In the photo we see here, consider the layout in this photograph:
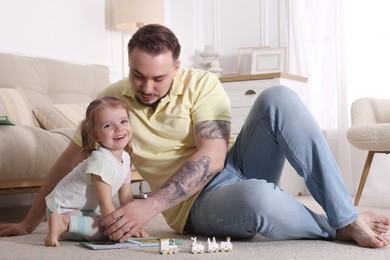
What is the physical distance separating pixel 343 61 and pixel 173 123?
2.62m

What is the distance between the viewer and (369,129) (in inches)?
128

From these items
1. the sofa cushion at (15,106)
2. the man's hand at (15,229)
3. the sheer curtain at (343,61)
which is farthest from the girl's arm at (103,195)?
the sheer curtain at (343,61)

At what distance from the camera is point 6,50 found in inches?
137

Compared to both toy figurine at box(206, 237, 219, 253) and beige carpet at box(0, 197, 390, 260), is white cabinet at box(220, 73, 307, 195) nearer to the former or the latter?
beige carpet at box(0, 197, 390, 260)

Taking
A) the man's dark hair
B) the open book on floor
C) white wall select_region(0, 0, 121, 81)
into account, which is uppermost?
white wall select_region(0, 0, 121, 81)

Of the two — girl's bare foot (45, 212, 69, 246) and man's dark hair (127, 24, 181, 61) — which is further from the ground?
man's dark hair (127, 24, 181, 61)

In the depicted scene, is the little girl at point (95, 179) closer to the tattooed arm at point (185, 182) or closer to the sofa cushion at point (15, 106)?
the tattooed arm at point (185, 182)

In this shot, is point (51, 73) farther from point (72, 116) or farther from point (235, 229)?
point (235, 229)

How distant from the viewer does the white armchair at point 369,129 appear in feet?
10.5

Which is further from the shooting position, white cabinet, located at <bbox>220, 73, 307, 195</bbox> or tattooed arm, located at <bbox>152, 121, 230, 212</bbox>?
white cabinet, located at <bbox>220, 73, 307, 195</bbox>

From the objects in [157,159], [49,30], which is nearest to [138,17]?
[49,30]

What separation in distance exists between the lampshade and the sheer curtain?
1.01 metres

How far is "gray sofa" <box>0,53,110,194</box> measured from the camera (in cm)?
238

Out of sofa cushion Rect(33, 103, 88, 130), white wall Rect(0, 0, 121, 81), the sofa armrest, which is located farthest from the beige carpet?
white wall Rect(0, 0, 121, 81)
